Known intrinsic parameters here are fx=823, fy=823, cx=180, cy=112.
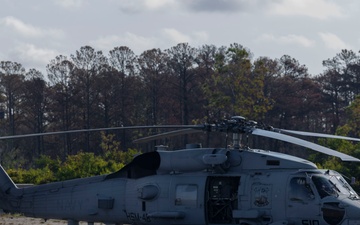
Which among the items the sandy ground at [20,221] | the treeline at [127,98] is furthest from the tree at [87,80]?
the sandy ground at [20,221]

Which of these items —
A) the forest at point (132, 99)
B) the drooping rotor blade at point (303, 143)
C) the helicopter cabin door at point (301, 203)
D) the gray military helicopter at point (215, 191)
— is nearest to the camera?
the drooping rotor blade at point (303, 143)

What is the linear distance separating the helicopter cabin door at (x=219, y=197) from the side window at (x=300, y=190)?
120cm

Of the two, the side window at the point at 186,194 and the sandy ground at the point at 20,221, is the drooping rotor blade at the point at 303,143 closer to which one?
the side window at the point at 186,194

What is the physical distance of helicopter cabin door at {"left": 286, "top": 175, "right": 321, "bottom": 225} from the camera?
648 inches

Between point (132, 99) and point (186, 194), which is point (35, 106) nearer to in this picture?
point (132, 99)

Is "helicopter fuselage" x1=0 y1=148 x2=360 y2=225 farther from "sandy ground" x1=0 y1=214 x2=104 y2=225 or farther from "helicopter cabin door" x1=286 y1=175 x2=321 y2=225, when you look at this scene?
"sandy ground" x1=0 y1=214 x2=104 y2=225

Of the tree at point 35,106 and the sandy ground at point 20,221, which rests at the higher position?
the tree at point 35,106

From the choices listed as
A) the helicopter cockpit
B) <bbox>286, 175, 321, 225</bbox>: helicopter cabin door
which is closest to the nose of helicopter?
the helicopter cockpit

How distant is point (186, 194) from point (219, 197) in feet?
2.32

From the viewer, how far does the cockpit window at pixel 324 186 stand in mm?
16516

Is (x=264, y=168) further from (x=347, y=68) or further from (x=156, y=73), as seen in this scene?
(x=347, y=68)

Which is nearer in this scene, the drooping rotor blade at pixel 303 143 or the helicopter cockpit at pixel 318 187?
the drooping rotor blade at pixel 303 143

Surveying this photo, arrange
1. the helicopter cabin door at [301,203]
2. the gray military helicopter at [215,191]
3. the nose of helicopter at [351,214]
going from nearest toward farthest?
the nose of helicopter at [351,214], the helicopter cabin door at [301,203], the gray military helicopter at [215,191]

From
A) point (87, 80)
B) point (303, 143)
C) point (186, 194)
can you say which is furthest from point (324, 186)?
point (87, 80)
